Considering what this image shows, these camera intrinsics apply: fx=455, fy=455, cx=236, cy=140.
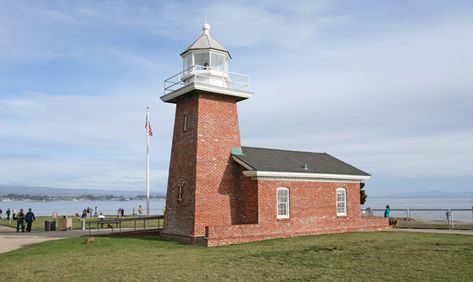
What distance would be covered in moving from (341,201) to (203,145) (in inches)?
336

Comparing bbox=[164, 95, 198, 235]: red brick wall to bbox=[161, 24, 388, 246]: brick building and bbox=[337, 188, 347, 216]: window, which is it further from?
bbox=[337, 188, 347, 216]: window

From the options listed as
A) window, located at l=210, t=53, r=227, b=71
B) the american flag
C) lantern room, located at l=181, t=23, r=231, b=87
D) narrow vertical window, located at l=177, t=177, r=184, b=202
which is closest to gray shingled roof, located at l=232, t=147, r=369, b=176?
narrow vertical window, located at l=177, t=177, r=184, b=202

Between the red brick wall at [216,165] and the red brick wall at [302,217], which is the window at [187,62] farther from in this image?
the red brick wall at [302,217]

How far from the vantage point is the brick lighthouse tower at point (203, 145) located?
19.8 metres

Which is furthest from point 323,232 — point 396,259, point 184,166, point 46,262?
point 46,262

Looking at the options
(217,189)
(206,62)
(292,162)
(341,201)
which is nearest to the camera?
(217,189)

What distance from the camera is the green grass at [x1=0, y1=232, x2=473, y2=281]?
11297mm

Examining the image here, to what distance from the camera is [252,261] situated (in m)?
13.4

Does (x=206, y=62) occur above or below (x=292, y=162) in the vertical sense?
above

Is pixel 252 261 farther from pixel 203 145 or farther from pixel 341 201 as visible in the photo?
pixel 341 201

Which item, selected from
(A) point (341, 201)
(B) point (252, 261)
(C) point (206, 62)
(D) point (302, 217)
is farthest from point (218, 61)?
(B) point (252, 261)

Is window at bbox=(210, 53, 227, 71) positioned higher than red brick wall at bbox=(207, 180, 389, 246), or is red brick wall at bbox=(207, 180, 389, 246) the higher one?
window at bbox=(210, 53, 227, 71)

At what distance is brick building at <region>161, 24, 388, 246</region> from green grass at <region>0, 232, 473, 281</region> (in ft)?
6.80

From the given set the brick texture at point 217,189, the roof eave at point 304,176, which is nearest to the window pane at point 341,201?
the roof eave at point 304,176
